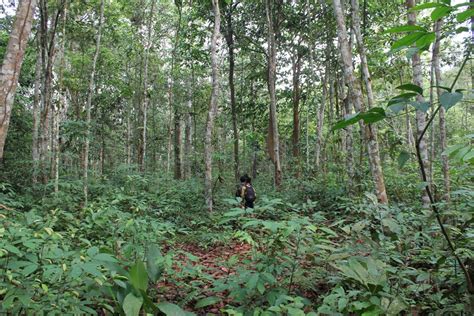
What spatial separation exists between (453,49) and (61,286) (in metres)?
15.0

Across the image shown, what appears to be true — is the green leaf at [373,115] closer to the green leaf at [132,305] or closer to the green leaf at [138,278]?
the green leaf at [132,305]

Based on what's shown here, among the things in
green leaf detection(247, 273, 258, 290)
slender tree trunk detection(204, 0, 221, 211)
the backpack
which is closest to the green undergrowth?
green leaf detection(247, 273, 258, 290)

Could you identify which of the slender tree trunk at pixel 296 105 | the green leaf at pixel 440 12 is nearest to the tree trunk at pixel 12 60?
the green leaf at pixel 440 12

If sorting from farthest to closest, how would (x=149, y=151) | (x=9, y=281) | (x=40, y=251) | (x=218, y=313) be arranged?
(x=149, y=151)
(x=218, y=313)
(x=40, y=251)
(x=9, y=281)

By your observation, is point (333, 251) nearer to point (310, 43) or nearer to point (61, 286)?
point (61, 286)

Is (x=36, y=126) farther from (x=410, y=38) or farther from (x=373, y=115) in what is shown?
(x=410, y=38)

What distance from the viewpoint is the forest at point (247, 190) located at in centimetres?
252

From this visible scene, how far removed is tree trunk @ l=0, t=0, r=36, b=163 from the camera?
384 cm

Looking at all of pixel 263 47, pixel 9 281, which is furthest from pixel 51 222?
pixel 263 47

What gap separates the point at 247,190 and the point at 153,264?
488 cm

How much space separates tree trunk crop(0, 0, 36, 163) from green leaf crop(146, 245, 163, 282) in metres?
2.22

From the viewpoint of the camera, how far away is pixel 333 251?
128 inches

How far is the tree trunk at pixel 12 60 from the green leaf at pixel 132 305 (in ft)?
8.31

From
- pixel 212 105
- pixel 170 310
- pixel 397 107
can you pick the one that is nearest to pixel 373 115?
pixel 397 107
